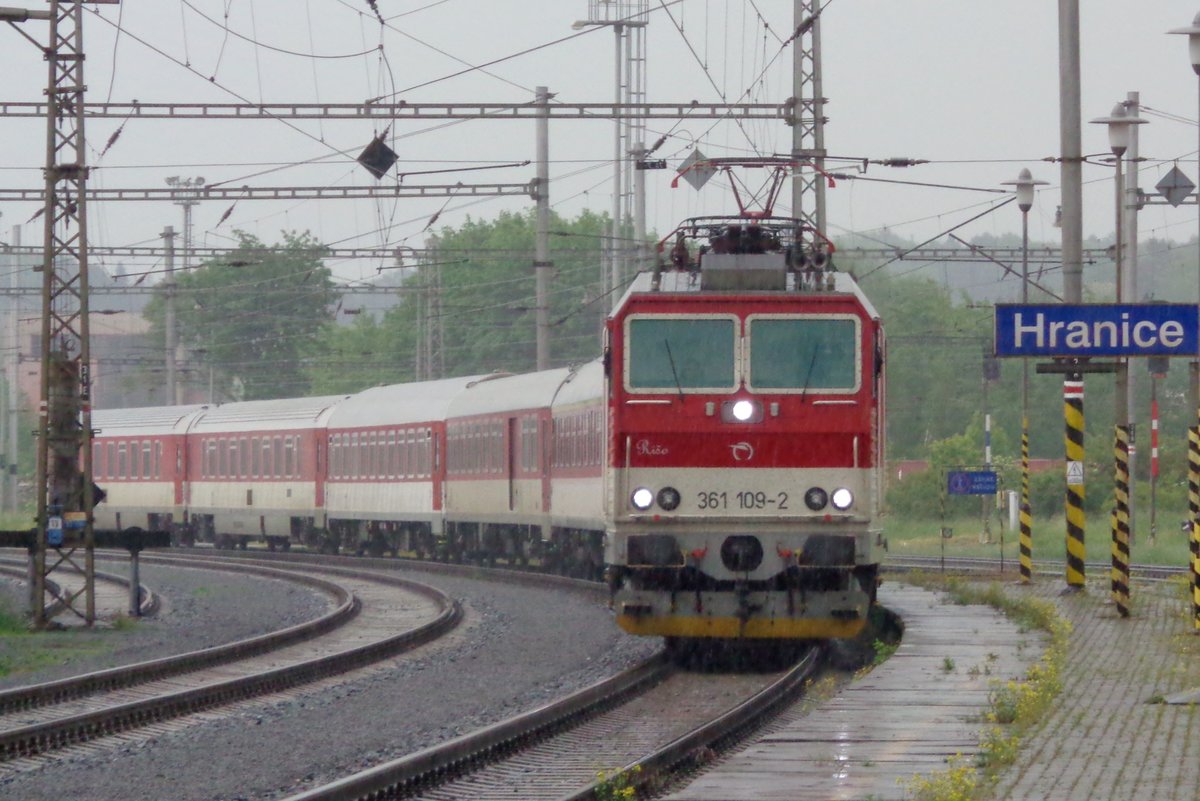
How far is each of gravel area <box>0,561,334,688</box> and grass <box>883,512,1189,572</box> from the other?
36.7 ft

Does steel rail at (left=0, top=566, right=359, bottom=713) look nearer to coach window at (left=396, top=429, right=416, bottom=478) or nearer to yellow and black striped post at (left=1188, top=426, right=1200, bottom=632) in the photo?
yellow and black striped post at (left=1188, top=426, right=1200, bottom=632)

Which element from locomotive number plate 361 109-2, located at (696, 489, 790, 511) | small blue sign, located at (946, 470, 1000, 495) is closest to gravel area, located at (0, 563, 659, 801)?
locomotive number plate 361 109-2, located at (696, 489, 790, 511)

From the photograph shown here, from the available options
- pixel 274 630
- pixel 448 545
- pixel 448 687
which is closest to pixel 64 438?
pixel 274 630

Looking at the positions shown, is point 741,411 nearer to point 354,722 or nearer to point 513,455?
point 354,722

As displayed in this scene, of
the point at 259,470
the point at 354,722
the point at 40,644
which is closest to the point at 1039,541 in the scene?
the point at 259,470

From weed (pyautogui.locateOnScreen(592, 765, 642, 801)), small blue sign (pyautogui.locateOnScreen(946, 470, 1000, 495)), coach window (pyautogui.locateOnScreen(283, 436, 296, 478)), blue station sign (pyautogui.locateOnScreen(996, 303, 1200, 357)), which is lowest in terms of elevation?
weed (pyautogui.locateOnScreen(592, 765, 642, 801))

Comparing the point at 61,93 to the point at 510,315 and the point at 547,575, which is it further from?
the point at 510,315

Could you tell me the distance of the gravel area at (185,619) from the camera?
17988 mm

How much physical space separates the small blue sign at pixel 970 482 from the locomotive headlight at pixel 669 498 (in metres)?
13.0

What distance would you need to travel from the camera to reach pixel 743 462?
1516 cm

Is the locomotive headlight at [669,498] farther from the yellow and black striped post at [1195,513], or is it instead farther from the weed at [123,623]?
the weed at [123,623]

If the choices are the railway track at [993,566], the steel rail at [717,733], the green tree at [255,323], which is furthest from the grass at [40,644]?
the green tree at [255,323]

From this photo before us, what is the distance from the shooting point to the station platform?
860cm

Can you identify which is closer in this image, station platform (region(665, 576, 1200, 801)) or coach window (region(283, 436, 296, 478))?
station platform (region(665, 576, 1200, 801))
